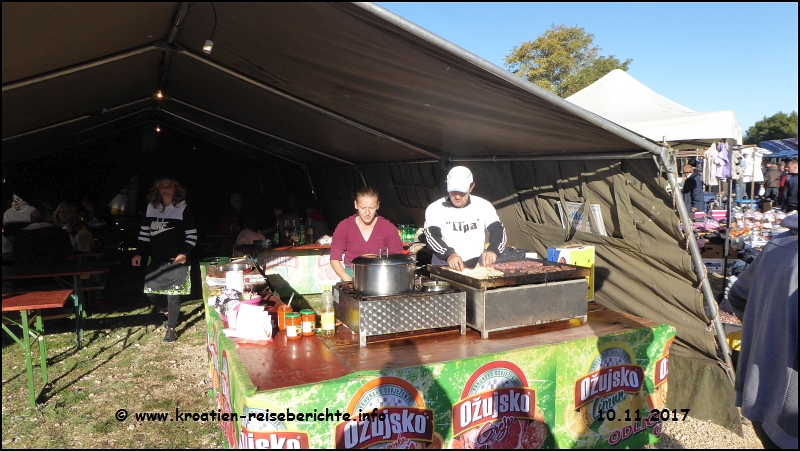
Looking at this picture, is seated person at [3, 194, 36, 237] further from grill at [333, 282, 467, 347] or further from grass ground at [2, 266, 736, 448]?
grill at [333, 282, 467, 347]

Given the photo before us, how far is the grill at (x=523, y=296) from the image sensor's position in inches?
122

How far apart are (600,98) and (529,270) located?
926cm

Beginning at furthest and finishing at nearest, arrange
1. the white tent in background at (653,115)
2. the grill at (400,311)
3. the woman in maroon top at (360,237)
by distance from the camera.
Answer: the white tent in background at (653,115)
the woman in maroon top at (360,237)
the grill at (400,311)

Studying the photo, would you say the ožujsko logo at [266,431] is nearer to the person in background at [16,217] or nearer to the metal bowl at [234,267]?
the metal bowl at [234,267]

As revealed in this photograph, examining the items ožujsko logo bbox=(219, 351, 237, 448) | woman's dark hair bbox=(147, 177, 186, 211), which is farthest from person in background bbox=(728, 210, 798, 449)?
woman's dark hair bbox=(147, 177, 186, 211)

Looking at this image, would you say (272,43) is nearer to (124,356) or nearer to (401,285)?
(401,285)

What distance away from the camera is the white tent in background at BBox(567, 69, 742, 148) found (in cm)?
842

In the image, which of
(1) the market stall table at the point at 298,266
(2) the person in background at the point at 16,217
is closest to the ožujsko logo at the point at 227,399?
(1) the market stall table at the point at 298,266

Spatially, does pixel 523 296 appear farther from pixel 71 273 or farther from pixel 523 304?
pixel 71 273

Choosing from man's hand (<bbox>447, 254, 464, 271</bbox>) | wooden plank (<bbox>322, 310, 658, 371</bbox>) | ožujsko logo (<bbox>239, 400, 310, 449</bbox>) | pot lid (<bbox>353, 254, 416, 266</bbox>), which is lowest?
ožujsko logo (<bbox>239, 400, 310, 449</bbox>)

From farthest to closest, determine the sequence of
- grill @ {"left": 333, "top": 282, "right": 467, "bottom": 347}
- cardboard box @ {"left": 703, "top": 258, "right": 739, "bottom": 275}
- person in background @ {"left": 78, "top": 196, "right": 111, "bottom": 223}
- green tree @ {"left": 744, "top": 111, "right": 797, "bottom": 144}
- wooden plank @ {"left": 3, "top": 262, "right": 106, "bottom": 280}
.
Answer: green tree @ {"left": 744, "top": 111, "right": 797, "bottom": 144} < person in background @ {"left": 78, "top": 196, "right": 111, "bottom": 223} < cardboard box @ {"left": 703, "top": 258, "right": 739, "bottom": 275} < wooden plank @ {"left": 3, "top": 262, "right": 106, "bottom": 280} < grill @ {"left": 333, "top": 282, "right": 467, "bottom": 347}

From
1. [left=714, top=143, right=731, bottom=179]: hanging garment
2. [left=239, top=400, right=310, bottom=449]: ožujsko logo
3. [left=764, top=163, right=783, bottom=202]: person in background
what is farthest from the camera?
[left=764, top=163, right=783, bottom=202]: person in background

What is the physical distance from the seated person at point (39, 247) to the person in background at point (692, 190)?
12344 mm

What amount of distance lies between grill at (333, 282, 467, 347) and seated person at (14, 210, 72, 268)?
4520 millimetres
